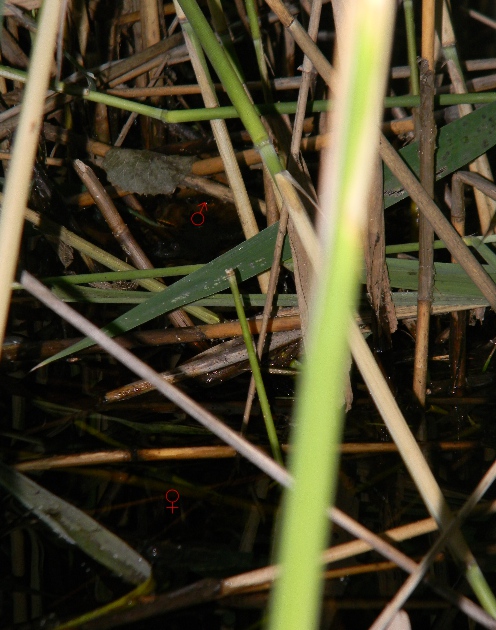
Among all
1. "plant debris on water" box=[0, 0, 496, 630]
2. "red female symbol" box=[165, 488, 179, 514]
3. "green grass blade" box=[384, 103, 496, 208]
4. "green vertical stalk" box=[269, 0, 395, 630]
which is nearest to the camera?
"green vertical stalk" box=[269, 0, 395, 630]

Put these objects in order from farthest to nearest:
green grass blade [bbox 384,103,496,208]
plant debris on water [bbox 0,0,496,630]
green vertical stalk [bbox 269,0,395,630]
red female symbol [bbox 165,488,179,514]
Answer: green grass blade [bbox 384,103,496,208]
red female symbol [bbox 165,488,179,514]
plant debris on water [bbox 0,0,496,630]
green vertical stalk [bbox 269,0,395,630]

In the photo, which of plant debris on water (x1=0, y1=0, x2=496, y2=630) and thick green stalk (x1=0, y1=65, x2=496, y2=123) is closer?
plant debris on water (x1=0, y1=0, x2=496, y2=630)

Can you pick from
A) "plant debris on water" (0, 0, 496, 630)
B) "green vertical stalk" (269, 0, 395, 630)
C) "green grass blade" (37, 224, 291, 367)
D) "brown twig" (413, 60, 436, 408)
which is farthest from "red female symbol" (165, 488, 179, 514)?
"green vertical stalk" (269, 0, 395, 630)

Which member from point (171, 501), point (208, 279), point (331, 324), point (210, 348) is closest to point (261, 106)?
point (208, 279)

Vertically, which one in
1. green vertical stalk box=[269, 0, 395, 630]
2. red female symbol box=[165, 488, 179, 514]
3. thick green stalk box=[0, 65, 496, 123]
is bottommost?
red female symbol box=[165, 488, 179, 514]

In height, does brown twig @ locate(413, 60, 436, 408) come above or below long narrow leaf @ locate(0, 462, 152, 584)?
above

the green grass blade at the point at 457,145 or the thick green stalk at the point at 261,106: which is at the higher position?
the thick green stalk at the point at 261,106

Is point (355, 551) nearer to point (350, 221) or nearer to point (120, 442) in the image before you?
point (120, 442)

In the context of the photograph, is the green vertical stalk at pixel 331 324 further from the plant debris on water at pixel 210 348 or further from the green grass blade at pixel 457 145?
the green grass blade at pixel 457 145

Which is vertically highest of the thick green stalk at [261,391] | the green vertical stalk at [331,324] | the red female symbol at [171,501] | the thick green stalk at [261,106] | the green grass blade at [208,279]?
the thick green stalk at [261,106]

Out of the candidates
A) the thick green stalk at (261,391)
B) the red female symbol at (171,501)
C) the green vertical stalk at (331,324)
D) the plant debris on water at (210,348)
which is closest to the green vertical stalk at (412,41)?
the plant debris on water at (210,348)

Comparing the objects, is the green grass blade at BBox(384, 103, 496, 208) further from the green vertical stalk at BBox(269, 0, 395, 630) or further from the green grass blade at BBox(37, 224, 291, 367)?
the green vertical stalk at BBox(269, 0, 395, 630)

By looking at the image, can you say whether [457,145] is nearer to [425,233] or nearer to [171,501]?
[425,233]

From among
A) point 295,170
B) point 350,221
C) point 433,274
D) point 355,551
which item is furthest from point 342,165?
point 433,274
